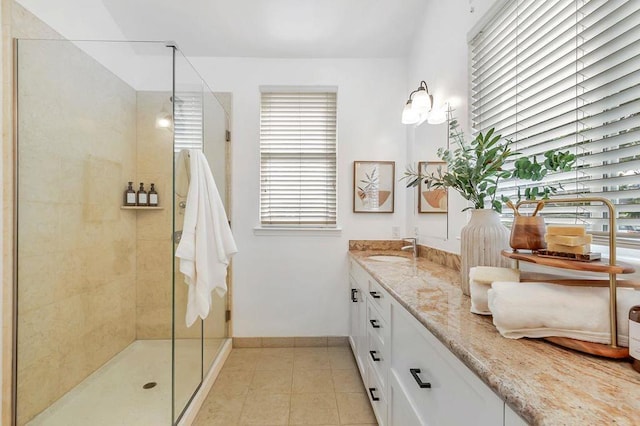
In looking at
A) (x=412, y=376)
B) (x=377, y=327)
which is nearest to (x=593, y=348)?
(x=412, y=376)

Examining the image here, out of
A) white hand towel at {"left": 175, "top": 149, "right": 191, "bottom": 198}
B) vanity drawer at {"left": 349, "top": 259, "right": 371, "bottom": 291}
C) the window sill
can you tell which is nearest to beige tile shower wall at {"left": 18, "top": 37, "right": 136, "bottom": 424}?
white hand towel at {"left": 175, "top": 149, "right": 191, "bottom": 198}

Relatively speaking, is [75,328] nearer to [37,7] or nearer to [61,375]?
[61,375]

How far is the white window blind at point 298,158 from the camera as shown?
2.71 m

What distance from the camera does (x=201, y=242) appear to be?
1697 mm

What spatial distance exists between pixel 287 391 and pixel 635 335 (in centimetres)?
192

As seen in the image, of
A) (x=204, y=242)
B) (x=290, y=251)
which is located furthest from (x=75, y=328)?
(x=290, y=251)

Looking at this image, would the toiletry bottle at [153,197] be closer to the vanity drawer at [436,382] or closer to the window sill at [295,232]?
the window sill at [295,232]

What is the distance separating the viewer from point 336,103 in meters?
2.72

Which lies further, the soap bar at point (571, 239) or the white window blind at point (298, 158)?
the white window blind at point (298, 158)

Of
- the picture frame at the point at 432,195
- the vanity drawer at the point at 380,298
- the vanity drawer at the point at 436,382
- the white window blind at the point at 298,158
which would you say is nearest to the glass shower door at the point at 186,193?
the white window blind at the point at 298,158

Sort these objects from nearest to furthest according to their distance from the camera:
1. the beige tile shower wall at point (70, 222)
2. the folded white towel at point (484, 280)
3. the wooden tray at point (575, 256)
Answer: the wooden tray at point (575, 256)
the folded white towel at point (484, 280)
the beige tile shower wall at point (70, 222)

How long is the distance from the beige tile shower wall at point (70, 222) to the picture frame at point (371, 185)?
1854 mm

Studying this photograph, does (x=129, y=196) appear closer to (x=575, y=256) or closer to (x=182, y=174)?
(x=182, y=174)

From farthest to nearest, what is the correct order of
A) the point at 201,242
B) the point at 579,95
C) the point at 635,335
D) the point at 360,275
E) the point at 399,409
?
the point at 360,275 < the point at 201,242 < the point at 399,409 < the point at 579,95 < the point at 635,335
